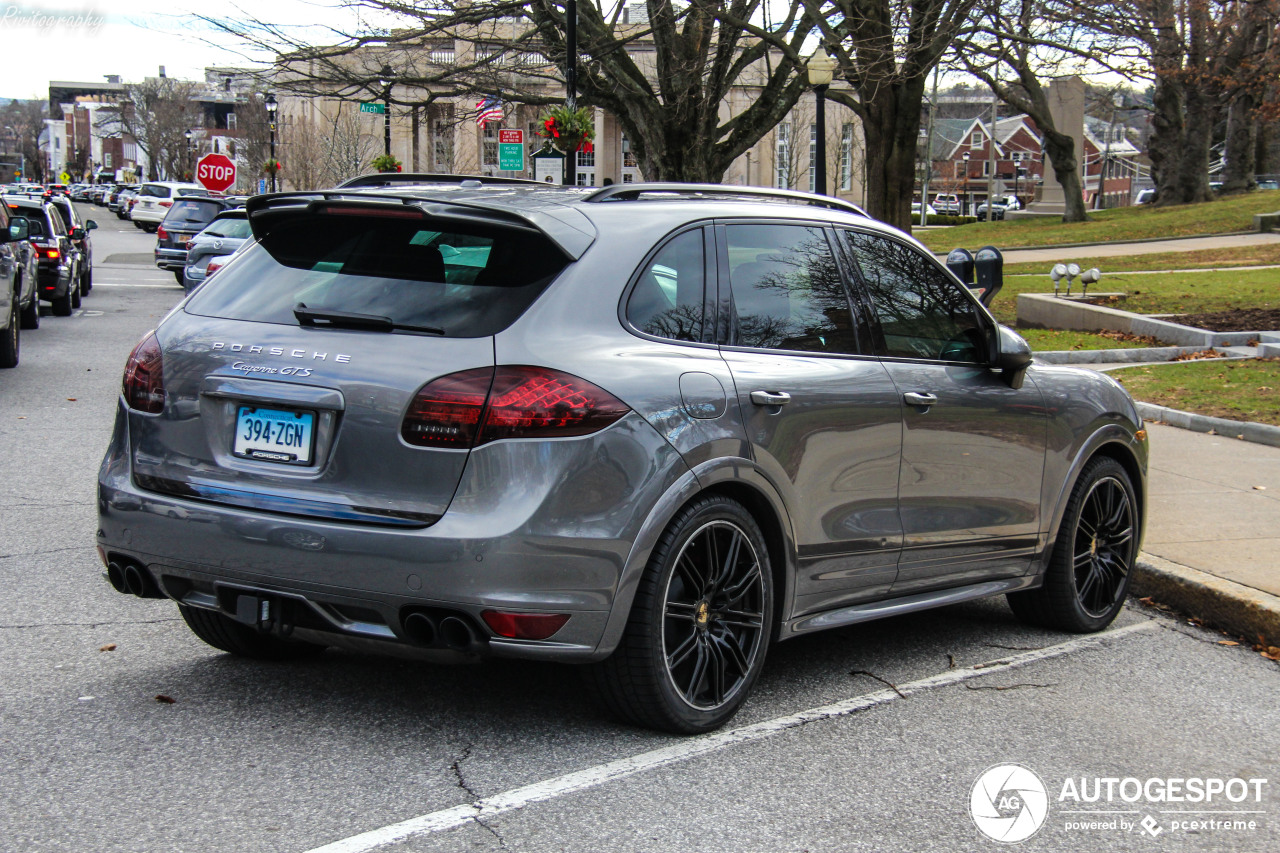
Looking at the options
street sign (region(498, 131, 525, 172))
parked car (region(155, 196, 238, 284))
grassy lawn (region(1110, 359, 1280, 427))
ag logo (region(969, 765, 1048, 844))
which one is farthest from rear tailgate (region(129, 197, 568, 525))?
parked car (region(155, 196, 238, 284))

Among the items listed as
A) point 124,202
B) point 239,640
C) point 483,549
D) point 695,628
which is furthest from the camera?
point 124,202

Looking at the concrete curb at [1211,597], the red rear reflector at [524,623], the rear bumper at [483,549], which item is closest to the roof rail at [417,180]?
the rear bumper at [483,549]

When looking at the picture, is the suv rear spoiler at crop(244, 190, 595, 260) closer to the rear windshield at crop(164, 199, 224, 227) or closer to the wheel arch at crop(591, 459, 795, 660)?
the wheel arch at crop(591, 459, 795, 660)

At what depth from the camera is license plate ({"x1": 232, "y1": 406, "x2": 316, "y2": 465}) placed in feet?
13.5

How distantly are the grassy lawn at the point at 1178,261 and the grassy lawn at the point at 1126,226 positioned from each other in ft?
21.0

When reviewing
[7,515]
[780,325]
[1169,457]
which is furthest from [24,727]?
[1169,457]

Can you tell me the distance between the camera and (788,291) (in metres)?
4.95

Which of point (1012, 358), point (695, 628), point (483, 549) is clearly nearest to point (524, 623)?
point (483, 549)

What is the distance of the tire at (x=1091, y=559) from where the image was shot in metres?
6.04

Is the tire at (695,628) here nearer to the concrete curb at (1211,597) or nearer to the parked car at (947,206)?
the concrete curb at (1211,597)

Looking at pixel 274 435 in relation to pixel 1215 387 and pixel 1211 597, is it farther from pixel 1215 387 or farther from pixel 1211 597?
pixel 1215 387

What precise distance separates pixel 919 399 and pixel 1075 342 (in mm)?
12860

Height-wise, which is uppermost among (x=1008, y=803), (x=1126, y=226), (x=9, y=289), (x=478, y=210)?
(x=1126, y=226)

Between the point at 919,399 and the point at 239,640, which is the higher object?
the point at 919,399
